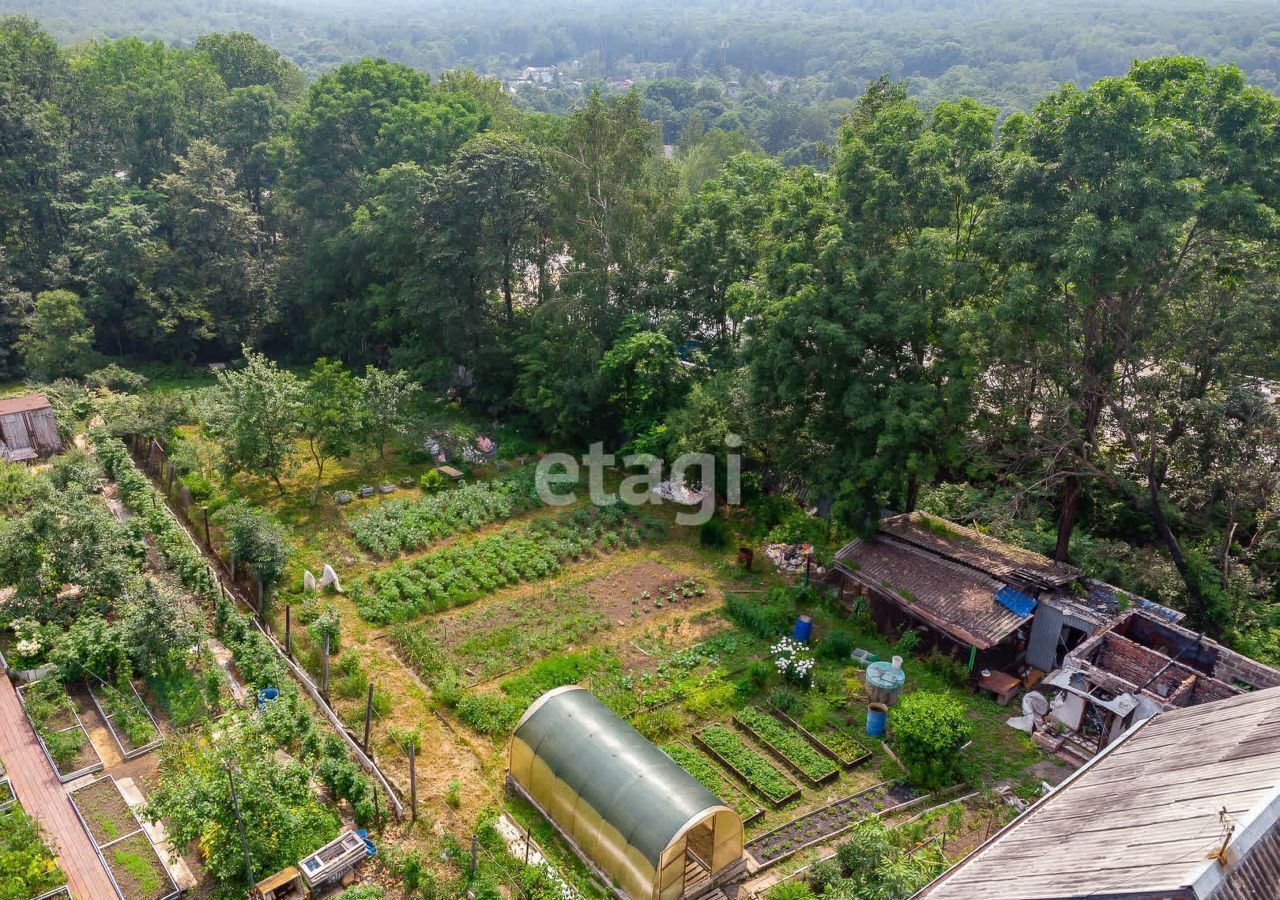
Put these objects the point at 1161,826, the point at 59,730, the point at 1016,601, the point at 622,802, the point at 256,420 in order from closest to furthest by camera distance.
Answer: the point at 1161,826 < the point at 622,802 < the point at 59,730 < the point at 1016,601 < the point at 256,420

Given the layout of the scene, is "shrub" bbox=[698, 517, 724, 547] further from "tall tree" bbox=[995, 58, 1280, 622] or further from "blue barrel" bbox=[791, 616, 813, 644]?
"tall tree" bbox=[995, 58, 1280, 622]

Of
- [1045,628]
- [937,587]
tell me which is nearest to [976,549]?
[937,587]

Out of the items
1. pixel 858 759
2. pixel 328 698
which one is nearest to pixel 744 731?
pixel 858 759

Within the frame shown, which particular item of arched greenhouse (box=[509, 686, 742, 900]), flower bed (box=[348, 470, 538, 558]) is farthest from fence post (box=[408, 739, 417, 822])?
flower bed (box=[348, 470, 538, 558])

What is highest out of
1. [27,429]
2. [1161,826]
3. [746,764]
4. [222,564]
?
[1161,826]

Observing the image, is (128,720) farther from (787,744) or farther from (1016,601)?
(1016,601)

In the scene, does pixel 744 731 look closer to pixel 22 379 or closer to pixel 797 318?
pixel 797 318
